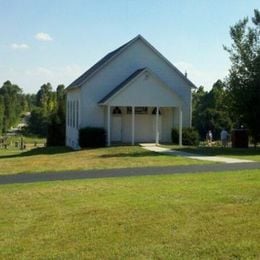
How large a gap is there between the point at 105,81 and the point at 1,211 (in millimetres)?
25927

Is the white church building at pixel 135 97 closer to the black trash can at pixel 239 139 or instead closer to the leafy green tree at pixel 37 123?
the black trash can at pixel 239 139

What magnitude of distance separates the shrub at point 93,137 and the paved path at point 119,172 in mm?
14805

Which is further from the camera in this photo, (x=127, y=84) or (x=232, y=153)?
(x=127, y=84)

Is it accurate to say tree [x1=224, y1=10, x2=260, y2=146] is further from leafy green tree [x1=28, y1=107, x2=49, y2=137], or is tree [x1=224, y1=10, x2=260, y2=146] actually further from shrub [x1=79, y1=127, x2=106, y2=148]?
leafy green tree [x1=28, y1=107, x2=49, y2=137]

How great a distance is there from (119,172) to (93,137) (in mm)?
16331

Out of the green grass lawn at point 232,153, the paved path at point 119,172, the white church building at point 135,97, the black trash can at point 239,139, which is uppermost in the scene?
the white church building at point 135,97

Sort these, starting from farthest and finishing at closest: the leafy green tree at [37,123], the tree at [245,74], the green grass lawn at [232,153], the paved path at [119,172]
Result: 1. the leafy green tree at [37,123]
2. the tree at [245,74]
3. the green grass lawn at [232,153]
4. the paved path at [119,172]

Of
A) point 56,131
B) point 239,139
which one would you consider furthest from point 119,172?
point 56,131

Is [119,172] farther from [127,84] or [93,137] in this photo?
[127,84]

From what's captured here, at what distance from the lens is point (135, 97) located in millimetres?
34156

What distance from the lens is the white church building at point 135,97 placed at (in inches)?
1347

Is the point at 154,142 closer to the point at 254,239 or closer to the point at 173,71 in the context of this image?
the point at 173,71

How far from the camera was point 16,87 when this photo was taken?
18850 centimetres

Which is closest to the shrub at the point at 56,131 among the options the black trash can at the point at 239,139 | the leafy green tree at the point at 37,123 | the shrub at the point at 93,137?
the shrub at the point at 93,137
